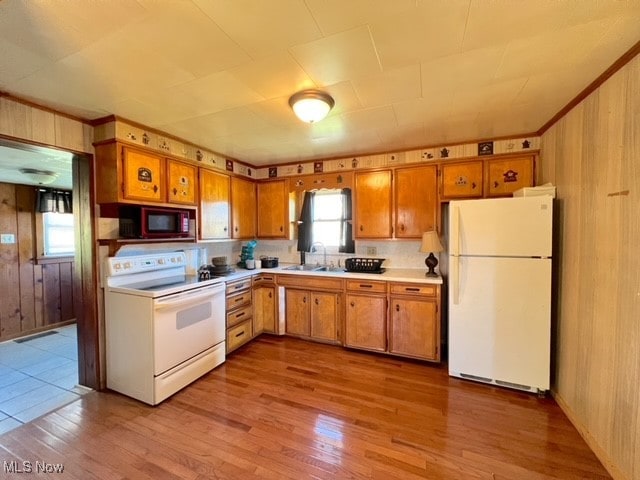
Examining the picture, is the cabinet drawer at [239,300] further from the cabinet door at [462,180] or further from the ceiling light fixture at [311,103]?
the cabinet door at [462,180]

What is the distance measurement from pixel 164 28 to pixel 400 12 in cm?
110

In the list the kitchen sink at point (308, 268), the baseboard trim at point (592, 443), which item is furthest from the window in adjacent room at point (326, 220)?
the baseboard trim at point (592, 443)

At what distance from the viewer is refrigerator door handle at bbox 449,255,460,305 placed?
8.34ft

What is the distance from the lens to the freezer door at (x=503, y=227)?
2.27 metres

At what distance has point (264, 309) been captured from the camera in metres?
3.67

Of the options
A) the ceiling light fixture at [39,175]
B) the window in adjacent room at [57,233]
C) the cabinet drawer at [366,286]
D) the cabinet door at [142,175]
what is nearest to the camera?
the cabinet door at [142,175]

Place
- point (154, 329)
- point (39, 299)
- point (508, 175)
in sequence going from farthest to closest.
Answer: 1. point (39, 299)
2. point (508, 175)
3. point (154, 329)

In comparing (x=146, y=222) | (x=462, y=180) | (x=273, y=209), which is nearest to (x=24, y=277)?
(x=146, y=222)

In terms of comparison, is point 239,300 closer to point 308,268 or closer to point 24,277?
point 308,268

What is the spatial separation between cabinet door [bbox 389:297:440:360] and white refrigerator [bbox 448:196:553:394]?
23 cm

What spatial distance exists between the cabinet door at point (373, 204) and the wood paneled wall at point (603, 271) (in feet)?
5.22

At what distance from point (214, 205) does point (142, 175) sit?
3.00ft

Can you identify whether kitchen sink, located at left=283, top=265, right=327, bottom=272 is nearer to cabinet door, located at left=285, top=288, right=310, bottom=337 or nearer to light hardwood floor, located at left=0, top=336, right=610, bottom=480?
cabinet door, located at left=285, top=288, right=310, bottom=337

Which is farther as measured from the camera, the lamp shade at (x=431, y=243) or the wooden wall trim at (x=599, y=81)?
the lamp shade at (x=431, y=243)
